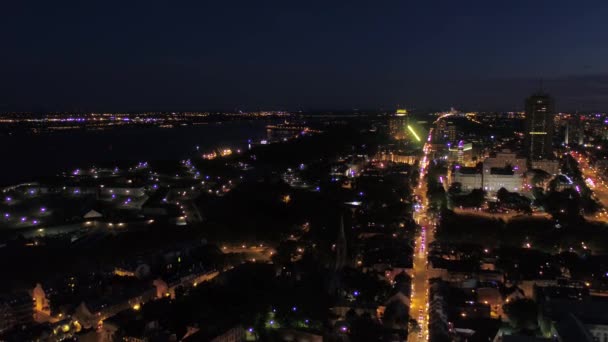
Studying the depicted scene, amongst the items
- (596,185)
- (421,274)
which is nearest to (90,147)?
(596,185)

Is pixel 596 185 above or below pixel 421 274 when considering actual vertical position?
below

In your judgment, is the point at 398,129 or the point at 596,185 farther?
the point at 398,129

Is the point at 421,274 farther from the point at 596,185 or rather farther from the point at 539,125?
the point at 539,125

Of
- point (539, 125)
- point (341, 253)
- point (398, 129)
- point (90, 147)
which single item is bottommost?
point (398, 129)

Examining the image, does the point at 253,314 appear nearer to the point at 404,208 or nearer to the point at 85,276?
the point at 85,276

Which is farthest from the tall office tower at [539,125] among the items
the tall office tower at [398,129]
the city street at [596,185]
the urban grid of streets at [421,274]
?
the urban grid of streets at [421,274]

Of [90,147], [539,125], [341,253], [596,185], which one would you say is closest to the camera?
[341,253]

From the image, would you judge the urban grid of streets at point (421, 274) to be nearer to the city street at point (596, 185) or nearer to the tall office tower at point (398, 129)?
the city street at point (596, 185)
